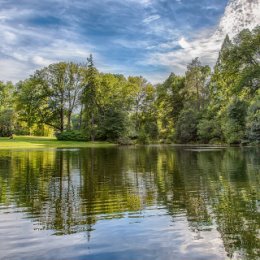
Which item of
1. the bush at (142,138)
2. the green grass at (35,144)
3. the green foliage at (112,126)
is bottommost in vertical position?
the green grass at (35,144)

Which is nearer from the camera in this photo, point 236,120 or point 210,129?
point 236,120

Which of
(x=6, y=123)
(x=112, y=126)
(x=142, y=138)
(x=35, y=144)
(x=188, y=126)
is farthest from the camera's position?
(x=142, y=138)

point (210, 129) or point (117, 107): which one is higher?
point (117, 107)

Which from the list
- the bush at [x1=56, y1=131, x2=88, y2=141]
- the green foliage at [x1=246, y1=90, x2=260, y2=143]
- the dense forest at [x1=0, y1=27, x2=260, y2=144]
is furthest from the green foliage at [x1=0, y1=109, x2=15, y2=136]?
the green foliage at [x1=246, y1=90, x2=260, y2=143]

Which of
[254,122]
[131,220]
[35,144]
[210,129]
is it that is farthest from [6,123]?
[131,220]

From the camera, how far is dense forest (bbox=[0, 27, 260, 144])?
79.4m

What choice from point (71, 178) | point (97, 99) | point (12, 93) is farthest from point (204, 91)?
point (71, 178)

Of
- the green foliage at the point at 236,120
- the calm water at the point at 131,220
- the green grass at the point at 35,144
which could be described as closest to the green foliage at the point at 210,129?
the green foliage at the point at 236,120

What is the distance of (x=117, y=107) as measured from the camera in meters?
85.0

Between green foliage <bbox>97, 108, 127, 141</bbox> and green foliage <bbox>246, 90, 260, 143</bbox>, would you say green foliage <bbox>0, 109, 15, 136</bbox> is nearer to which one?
green foliage <bbox>97, 108, 127, 141</bbox>

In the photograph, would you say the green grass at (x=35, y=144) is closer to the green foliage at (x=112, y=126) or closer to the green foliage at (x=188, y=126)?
the green foliage at (x=112, y=126)

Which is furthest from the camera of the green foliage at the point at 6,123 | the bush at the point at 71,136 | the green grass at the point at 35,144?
the green foliage at the point at 6,123

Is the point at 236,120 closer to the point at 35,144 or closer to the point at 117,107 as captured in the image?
the point at 117,107

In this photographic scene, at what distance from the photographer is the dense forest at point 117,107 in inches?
3127
